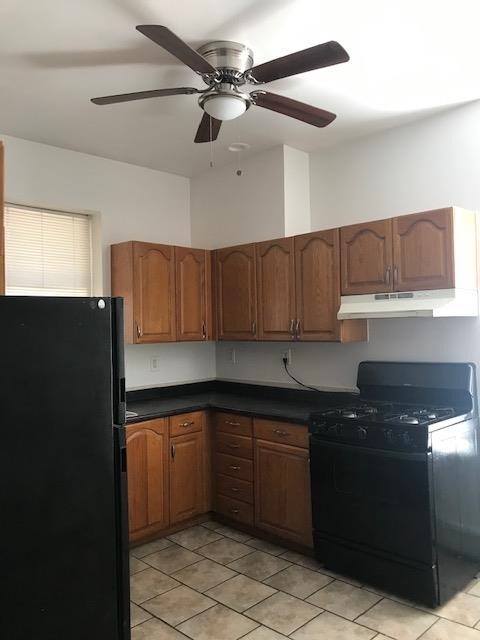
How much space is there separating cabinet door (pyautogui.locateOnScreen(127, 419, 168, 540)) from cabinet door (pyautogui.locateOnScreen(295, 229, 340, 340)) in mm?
1189

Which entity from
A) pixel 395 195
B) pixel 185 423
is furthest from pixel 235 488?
pixel 395 195

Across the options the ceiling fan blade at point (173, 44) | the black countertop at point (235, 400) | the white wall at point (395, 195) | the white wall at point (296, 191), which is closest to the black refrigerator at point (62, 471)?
the ceiling fan blade at point (173, 44)

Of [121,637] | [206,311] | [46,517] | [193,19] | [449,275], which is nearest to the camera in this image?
[46,517]

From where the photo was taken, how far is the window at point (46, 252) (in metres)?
3.66

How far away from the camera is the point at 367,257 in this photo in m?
3.28

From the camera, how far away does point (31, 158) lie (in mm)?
3652

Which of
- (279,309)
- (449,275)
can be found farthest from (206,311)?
(449,275)

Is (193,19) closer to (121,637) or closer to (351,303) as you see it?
(351,303)

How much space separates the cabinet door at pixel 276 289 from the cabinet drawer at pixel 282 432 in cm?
61

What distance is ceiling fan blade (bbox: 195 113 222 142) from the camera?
2.71 metres

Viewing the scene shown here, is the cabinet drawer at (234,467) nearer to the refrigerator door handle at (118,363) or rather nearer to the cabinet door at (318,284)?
the cabinet door at (318,284)

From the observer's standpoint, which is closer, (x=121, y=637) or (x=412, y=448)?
(x=121, y=637)

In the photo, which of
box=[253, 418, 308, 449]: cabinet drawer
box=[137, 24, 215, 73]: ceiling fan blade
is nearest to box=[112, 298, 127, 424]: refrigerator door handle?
box=[137, 24, 215, 73]: ceiling fan blade

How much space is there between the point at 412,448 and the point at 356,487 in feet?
1.42
